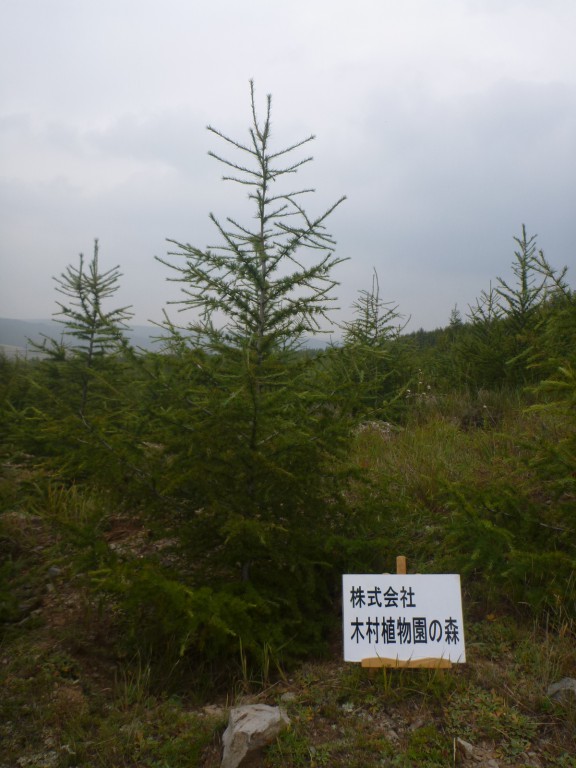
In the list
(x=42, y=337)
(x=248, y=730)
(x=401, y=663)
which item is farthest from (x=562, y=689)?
(x=42, y=337)

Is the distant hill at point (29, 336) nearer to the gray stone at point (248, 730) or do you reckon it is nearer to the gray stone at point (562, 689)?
the gray stone at point (248, 730)

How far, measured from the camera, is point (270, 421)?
312 cm

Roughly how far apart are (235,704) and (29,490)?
3.42m

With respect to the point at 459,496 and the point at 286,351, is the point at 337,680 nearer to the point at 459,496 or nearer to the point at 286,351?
the point at 459,496

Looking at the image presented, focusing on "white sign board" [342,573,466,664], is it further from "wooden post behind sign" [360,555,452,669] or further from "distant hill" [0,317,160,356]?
"distant hill" [0,317,160,356]

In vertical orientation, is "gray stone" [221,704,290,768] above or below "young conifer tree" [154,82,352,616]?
below

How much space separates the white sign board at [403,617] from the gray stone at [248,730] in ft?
1.69

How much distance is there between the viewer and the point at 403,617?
295 cm

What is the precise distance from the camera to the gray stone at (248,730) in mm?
2336

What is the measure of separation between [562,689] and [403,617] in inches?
31.4

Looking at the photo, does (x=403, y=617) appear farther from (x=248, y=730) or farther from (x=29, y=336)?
(x=29, y=336)

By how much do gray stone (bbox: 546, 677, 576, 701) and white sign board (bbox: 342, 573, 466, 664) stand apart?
16.5 inches

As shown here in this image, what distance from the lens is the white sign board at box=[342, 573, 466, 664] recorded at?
9.34 feet

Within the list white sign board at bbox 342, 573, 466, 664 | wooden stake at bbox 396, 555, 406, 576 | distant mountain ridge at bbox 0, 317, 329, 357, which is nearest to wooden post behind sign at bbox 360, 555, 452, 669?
white sign board at bbox 342, 573, 466, 664
